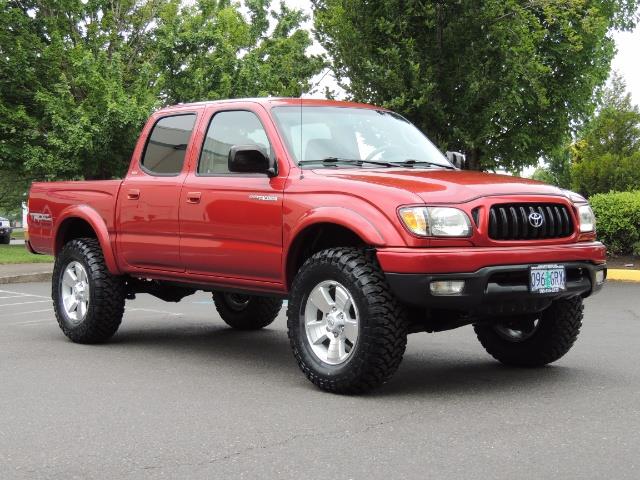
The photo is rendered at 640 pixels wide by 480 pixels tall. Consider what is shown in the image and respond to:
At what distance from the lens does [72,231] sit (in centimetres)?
886

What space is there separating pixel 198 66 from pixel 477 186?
21314 mm

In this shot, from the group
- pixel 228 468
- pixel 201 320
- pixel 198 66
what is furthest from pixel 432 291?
pixel 198 66

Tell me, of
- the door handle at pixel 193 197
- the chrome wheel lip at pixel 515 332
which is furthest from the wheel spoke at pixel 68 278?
the chrome wheel lip at pixel 515 332

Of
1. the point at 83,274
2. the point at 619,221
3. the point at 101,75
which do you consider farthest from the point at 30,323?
the point at 101,75

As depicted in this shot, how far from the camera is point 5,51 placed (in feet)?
88.0

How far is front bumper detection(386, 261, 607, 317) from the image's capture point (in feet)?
18.2

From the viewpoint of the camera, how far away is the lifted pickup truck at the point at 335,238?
564 centimetres

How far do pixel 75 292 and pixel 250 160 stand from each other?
279cm

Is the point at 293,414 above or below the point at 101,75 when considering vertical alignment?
below

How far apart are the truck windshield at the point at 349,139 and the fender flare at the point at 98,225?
2.10 m

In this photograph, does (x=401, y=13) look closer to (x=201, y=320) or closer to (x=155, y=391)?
(x=201, y=320)

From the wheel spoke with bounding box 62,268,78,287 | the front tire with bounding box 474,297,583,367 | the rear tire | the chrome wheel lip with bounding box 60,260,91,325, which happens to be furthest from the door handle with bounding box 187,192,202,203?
the front tire with bounding box 474,297,583,367

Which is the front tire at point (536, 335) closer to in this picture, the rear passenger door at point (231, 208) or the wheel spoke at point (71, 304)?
the rear passenger door at point (231, 208)

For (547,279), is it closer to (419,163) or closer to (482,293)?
(482,293)
